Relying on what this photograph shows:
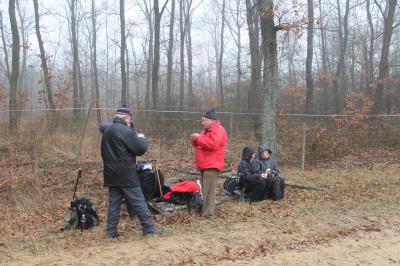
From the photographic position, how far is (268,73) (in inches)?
447

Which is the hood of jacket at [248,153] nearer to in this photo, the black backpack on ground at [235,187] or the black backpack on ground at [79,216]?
the black backpack on ground at [235,187]

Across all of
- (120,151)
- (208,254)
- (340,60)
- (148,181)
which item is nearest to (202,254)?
(208,254)

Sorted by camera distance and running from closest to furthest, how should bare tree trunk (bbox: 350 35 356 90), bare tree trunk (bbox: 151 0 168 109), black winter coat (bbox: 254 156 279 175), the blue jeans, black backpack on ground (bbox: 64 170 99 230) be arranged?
the blue jeans, black backpack on ground (bbox: 64 170 99 230), black winter coat (bbox: 254 156 279 175), bare tree trunk (bbox: 151 0 168 109), bare tree trunk (bbox: 350 35 356 90)

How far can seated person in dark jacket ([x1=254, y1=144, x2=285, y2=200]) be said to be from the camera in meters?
9.30

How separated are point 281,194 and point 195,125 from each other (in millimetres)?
4060

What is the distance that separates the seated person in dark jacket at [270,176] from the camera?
930 centimetres

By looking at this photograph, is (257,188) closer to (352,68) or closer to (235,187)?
(235,187)

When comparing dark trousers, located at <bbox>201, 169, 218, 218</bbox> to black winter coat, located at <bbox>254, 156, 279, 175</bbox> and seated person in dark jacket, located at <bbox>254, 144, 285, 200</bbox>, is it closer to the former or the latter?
seated person in dark jacket, located at <bbox>254, 144, 285, 200</bbox>

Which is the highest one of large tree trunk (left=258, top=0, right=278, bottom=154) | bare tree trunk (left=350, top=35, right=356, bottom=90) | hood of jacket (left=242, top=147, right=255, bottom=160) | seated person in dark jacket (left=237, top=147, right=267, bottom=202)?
bare tree trunk (left=350, top=35, right=356, bottom=90)

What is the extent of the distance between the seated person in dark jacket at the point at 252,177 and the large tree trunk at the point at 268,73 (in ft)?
7.82

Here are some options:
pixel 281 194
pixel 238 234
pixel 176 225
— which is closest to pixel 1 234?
pixel 176 225

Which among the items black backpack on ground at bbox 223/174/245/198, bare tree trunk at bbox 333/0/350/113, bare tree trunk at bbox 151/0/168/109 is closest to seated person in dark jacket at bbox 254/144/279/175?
black backpack on ground at bbox 223/174/245/198

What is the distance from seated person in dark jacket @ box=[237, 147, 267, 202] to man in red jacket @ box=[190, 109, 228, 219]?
145cm

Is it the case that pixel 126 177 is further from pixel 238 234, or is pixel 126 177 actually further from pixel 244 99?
pixel 244 99
